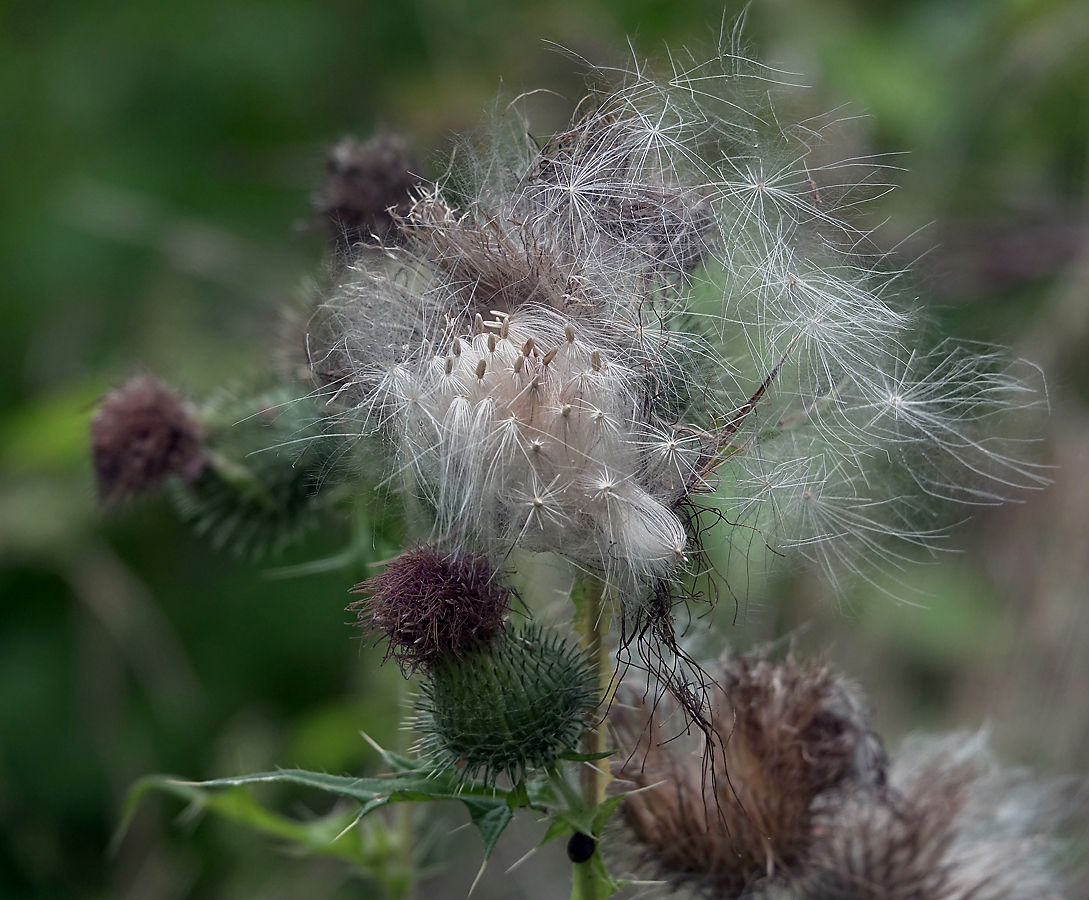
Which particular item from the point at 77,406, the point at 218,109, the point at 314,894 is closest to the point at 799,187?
the point at 77,406

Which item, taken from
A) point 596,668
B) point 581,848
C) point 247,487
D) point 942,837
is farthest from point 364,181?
point 942,837

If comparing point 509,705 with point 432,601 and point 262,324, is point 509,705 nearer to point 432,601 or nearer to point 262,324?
point 432,601

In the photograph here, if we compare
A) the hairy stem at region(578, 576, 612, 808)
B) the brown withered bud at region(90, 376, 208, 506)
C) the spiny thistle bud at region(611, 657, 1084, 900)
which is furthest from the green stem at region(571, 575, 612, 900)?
the brown withered bud at region(90, 376, 208, 506)

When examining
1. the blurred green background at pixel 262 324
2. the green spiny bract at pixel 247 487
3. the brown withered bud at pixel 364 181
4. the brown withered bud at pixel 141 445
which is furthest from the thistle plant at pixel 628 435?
the blurred green background at pixel 262 324

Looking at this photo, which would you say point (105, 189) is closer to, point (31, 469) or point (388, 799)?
point (31, 469)

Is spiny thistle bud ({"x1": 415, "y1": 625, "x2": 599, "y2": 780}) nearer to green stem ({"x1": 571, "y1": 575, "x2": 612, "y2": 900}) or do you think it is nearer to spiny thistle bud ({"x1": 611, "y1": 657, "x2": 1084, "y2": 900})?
green stem ({"x1": 571, "y1": 575, "x2": 612, "y2": 900})

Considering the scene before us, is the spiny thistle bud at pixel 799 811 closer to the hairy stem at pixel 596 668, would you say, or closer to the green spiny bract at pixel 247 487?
the hairy stem at pixel 596 668

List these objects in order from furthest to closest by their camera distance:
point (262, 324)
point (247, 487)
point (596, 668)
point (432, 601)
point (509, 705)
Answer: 1. point (262, 324)
2. point (247, 487)
3. point (596, 668)
4. point (509, 705)
5. point (432, 601)
